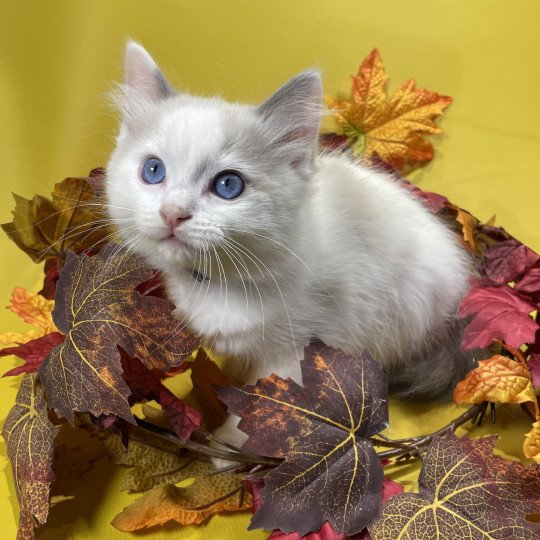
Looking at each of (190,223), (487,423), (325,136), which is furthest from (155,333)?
(325,136)

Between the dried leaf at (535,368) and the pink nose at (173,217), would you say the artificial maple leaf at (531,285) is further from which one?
the pink nose at (173,217)

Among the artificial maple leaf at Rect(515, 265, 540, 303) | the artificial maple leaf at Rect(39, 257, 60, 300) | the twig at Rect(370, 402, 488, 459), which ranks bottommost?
the twig at Rect(370, 402, 488, 459)

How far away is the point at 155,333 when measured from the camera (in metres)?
0.94

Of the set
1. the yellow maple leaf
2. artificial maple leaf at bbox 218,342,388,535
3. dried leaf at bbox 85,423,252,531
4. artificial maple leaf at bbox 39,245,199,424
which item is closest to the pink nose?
artificial maple leaf at bbox 39,245,199,424

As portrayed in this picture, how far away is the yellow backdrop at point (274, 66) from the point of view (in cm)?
156

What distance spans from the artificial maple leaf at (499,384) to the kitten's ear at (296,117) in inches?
15.6

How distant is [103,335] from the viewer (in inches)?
35.8

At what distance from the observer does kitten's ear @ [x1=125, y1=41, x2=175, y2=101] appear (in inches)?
41.0

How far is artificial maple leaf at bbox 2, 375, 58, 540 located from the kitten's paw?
284 mm

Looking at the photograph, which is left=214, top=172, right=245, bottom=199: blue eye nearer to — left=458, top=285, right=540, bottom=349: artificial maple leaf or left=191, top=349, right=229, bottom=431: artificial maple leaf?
left=191, top=349, right=229, bottom=431: artificial maple leaf

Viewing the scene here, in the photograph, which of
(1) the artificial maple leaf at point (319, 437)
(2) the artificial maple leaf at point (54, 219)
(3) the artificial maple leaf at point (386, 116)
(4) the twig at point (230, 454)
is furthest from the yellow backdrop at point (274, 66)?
(1) the artificial maple leaf at point (319, 437)

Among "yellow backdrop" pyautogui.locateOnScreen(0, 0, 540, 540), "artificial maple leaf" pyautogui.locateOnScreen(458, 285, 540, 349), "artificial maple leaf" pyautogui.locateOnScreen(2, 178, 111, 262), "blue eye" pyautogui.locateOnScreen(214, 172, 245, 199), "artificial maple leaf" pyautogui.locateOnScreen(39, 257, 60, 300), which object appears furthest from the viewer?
"yellow backdrop" pyautogui.locateOnScreen(0, 0, 540, 540)

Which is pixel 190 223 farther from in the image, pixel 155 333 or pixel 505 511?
pixel 505 511

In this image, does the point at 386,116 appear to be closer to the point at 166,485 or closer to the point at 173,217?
the point at 173,217
